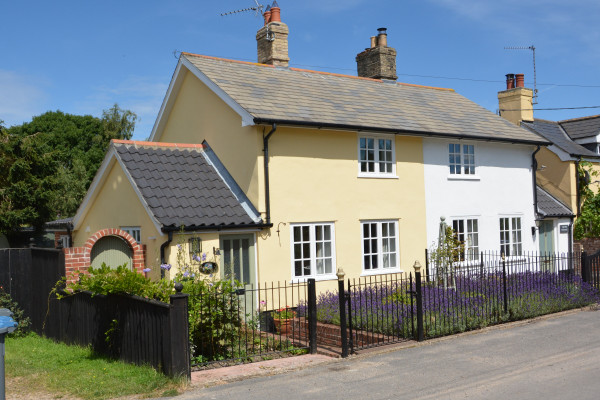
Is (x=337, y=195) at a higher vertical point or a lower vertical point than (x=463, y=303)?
higher

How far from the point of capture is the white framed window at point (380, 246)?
1628 cm

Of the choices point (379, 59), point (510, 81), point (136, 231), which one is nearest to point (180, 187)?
point (136, 231)

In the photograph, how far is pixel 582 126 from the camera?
2672 cm

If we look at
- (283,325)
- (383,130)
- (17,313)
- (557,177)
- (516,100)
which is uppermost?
(516,100)

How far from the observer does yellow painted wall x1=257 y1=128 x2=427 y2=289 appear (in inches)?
577

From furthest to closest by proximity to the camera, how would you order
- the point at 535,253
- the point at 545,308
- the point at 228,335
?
the point at 535,253 < the point at 545,308 < the point at 228,335

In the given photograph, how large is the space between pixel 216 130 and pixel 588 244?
52.7 feet

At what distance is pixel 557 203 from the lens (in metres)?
23.2

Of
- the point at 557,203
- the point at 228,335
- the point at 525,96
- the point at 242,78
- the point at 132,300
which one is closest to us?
the point at 132,300

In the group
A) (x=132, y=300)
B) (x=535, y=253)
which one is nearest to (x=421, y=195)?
(x=535, y=253)

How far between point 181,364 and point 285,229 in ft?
21.1

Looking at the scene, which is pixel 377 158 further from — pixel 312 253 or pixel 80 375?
pixel 80 375

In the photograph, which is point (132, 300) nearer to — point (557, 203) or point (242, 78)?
point (242, 78)

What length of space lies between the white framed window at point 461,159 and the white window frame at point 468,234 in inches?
58.5
